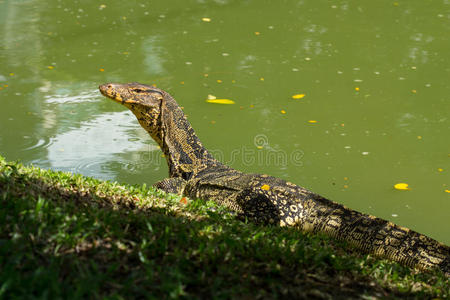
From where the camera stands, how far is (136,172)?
282 inches

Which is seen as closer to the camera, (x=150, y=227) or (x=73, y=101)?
(x=150, y=227)

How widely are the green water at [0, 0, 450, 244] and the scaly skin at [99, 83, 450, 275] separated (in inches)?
45.0

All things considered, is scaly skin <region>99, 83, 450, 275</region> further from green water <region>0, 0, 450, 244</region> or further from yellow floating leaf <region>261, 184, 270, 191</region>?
green water <region>0, 0, 450, 244</region>

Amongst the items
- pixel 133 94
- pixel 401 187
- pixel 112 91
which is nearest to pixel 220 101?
pixel 133 94

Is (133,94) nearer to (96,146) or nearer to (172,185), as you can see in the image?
(172,185)

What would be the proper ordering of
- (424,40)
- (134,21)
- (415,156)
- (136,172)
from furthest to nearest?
(134,21) → (424,40) → (415,156) → (136,172)

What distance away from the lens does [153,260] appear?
2844mm

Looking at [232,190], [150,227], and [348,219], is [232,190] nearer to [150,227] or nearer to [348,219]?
[348,219]

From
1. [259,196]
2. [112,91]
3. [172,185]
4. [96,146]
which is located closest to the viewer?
[259,196]

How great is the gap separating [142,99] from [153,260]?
11.6 feet

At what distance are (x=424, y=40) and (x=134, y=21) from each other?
702cm

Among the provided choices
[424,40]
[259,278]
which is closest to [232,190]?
[259,278]

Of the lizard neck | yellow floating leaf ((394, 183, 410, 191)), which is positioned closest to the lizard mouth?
the lizard neck

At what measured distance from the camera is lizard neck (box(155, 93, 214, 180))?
603 cm
